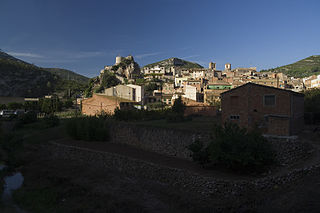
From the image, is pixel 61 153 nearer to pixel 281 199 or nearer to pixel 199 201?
pixel 199 201

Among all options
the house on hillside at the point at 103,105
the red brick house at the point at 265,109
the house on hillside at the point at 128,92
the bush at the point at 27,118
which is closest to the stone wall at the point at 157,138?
the red brick house at the point at 265,109

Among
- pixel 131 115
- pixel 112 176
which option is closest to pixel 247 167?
pixel 112 176

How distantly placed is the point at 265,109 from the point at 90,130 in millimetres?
16387

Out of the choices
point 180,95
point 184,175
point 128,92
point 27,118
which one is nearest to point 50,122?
point 27,118

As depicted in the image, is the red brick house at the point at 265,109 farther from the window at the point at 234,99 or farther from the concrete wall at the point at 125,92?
the concrete wall at the point at 125,92

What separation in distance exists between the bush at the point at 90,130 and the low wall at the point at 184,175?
2.77 metres

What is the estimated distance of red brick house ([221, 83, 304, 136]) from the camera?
16520mm

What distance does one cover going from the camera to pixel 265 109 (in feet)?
59.6

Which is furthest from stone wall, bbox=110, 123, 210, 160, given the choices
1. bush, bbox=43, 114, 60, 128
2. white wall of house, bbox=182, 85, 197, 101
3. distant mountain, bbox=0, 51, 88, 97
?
distant mountain, bbox=0, 51, 88, 97

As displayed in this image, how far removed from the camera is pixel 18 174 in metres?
18.4

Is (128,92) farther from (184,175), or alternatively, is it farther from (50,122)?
(184,175)

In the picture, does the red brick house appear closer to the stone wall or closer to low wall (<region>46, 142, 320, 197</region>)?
the stone wall

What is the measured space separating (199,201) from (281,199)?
3.61 m

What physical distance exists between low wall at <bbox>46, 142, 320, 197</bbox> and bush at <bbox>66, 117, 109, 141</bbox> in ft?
9.07
